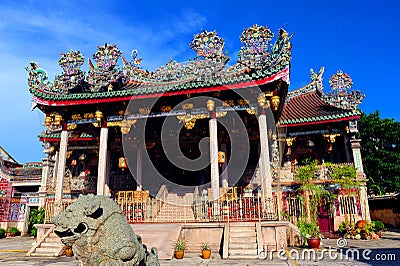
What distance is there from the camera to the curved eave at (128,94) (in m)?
10.9

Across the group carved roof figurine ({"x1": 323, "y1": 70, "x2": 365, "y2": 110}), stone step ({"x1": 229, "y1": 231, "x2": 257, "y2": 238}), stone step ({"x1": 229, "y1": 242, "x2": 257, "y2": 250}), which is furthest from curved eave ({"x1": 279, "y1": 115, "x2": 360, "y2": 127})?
stone step ({"x1": 229, "y1": 242, "x2": 257, "y2": 250})

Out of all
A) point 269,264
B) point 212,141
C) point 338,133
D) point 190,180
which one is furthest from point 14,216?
point 338,133

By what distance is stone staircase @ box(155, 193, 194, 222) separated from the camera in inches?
450

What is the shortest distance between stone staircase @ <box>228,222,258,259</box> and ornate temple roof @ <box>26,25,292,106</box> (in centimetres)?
505

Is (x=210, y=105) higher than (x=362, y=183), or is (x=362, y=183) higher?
(x=210, y=105)

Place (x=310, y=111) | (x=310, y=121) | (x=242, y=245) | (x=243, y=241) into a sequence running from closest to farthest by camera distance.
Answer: (x=242, y=245) < (x=243, y=241) < (x=310, y=121) < (x=310, y=111)

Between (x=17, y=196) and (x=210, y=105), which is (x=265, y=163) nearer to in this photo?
(x=210, y=105)

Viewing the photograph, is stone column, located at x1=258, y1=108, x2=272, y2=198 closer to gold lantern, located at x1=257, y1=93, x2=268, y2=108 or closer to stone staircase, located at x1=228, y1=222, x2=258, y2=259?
gold lantern, located at x1=257, y1=93, x2=268, y2=108

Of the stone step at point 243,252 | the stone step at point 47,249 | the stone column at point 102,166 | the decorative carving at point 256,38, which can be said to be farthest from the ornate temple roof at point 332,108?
the stone step at point 47,249

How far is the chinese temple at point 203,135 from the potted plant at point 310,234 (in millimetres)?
503

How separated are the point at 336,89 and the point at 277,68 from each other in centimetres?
757

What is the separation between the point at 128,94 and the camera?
39.3ft

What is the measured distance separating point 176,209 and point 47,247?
513 cm

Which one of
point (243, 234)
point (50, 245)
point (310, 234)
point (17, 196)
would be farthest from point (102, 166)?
point (17, 196)
